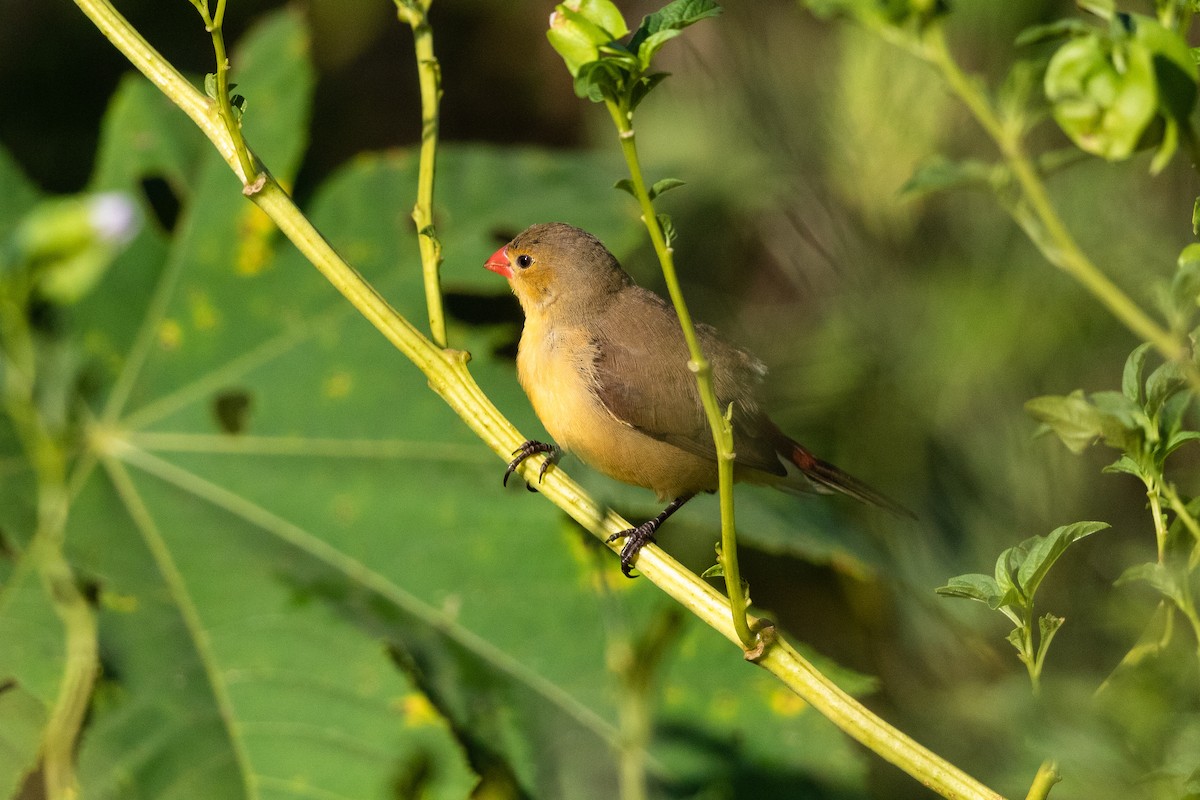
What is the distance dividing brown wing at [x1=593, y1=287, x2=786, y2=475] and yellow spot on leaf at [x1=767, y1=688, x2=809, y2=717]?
0.50 meters

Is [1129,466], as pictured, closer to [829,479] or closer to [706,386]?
[706,386]

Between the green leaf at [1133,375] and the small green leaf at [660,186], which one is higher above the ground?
the small green leaf at [660,186]

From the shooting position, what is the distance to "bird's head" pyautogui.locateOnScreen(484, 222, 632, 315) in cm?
307

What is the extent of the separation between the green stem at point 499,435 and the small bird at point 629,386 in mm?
919

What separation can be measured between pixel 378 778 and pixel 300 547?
0.72 m

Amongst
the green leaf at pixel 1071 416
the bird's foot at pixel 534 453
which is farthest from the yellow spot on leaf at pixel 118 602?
the green leaf at pixel 1071 416

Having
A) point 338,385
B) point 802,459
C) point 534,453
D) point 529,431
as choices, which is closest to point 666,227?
point 534,453

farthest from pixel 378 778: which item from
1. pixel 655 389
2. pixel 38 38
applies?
pixel 38 38

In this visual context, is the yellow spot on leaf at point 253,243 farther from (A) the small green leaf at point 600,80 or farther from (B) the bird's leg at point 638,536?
(A) the small green leaf at point 600,80

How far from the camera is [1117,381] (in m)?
3.48

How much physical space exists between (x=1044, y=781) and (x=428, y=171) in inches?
43.7

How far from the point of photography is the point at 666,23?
1254 millimetres

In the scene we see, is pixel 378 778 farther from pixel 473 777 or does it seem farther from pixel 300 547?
pixel 300 547

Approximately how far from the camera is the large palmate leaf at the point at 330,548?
2.60 metres
